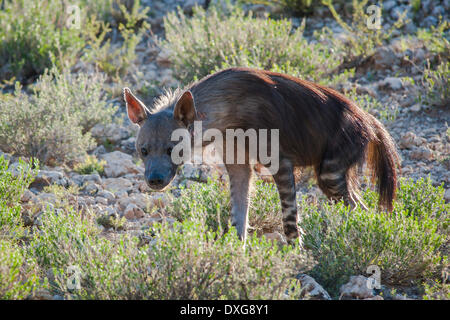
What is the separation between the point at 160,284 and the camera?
3.60 metres

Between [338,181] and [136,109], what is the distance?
5.43 ft

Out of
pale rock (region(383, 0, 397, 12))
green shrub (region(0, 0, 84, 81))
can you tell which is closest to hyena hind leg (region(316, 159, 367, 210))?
green shrub (region(0, 0, 84, 81))

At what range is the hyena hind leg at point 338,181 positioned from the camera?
4797mm

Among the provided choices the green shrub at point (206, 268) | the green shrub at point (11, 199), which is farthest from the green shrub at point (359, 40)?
the green shrub at point (206, 268)

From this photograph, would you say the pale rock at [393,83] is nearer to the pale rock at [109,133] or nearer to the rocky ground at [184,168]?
the rocky ground at [184,168]

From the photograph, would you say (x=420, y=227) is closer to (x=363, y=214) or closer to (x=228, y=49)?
(x=363, y=214)

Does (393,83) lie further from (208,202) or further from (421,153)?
(208,202)

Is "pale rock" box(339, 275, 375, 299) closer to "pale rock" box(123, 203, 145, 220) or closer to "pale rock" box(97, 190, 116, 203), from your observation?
"pale rock" box(123, 203, 145, 220)

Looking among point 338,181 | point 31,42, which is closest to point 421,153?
point 338,181

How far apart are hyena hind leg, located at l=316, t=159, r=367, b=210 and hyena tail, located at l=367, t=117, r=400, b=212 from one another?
0.20 meters

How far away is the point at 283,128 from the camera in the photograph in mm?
4637

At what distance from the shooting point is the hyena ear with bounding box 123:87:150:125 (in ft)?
14.9

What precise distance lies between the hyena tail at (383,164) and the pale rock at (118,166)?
8.16ft

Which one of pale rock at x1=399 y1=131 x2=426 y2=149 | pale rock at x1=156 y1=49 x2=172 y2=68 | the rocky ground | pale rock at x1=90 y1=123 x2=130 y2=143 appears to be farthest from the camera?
pale rock at x1=156 y1=49 x2=172 y2=68
